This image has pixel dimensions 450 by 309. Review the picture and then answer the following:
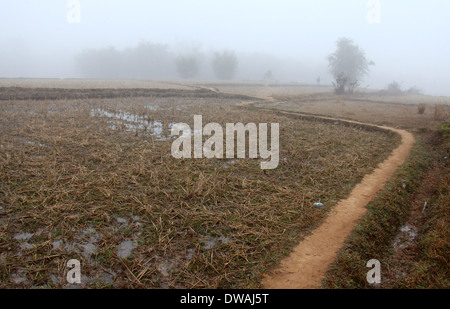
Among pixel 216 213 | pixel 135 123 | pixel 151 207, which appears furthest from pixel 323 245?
pixel 135 123

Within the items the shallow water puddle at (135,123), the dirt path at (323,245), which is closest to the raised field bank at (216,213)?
the dirt path at (323,245)

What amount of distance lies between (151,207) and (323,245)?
335 cm

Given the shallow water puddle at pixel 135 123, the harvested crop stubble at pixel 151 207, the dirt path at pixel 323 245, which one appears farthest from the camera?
the shallow water puddle at pixel 135 123

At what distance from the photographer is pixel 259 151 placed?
404 inches

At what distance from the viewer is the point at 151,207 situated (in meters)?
5.74

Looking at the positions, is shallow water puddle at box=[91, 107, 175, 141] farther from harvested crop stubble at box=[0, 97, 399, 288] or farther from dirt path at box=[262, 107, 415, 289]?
dirt path at box=[262, 107, 415, 289]

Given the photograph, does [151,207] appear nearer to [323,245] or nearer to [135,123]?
[323,245]

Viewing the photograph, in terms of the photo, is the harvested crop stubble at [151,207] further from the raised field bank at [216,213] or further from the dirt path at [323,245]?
the dirt path at [323,245]

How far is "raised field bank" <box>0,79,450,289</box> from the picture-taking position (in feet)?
13.6

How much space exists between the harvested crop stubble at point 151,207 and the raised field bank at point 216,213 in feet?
0.09

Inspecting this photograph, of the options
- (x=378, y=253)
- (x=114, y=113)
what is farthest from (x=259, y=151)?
(x=114, y=113)

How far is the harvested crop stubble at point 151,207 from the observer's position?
416 centimetres

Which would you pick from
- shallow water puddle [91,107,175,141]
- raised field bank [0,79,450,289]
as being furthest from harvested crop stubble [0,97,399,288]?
shallow water puddle [91,107,175,141]

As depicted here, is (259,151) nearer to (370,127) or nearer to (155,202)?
(155,202)
